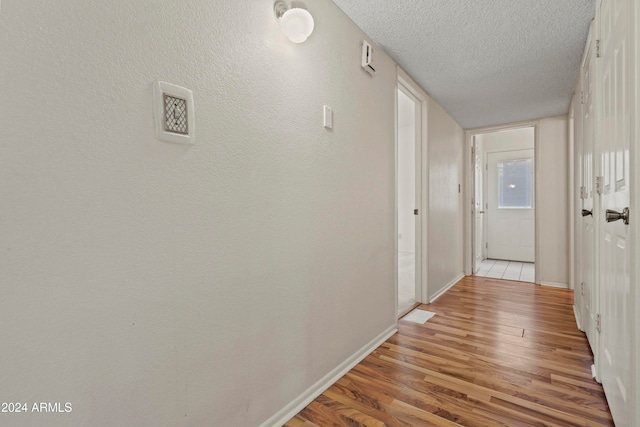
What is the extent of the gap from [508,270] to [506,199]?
1.53 m

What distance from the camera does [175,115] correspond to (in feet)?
3.35

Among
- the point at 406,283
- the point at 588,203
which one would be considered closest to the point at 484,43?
the point at 588,203

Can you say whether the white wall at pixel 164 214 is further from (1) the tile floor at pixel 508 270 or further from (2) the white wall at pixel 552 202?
(1) the tile floor at pixel 508 270

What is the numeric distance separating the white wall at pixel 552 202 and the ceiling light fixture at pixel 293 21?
12.6ft

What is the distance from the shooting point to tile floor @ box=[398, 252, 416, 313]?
126 inches

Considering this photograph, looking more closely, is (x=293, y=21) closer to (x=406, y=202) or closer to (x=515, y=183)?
(x=406, y=202)

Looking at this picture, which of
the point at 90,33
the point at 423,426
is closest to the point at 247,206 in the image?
the point at 90,33

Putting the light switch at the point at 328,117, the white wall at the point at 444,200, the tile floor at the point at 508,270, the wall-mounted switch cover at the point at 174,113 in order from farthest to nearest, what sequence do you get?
the tile floor at the point at 508,270 < the white wall at the point at 444,200 < the light switch at the point at 328,117 < the wall-mounted switch cover at the point at 174,113

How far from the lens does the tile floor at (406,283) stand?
10.5 feet

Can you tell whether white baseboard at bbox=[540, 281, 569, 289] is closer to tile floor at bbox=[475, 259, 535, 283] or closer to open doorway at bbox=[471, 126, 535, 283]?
tile floor at bbox=[475, 259, 535, 283]

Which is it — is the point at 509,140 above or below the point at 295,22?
above

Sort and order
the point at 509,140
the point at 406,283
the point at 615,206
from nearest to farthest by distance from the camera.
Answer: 1. the point at 615,206
2. the point at 406,283
3. the point at 509,140

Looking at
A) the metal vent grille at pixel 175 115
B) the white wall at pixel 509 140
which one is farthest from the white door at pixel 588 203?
the white wall at pixel 509 140

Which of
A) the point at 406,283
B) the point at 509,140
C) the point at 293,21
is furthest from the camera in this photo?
the point at 509,140
